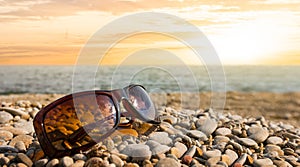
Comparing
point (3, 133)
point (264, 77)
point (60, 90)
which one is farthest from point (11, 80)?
point (3, 133)

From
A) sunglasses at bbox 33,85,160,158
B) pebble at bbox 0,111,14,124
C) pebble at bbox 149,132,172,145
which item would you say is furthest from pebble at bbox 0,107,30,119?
pebble at bbox 149,132,172,145

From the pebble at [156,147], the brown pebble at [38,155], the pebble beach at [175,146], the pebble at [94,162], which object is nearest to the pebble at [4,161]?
the pebble beach at [175,146]

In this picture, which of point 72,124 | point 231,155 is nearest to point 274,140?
point 231,155

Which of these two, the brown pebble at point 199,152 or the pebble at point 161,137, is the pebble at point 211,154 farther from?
the pebble at point 161,137

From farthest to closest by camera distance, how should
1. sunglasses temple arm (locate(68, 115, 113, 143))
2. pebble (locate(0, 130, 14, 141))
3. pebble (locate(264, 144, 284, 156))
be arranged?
pebble (locate(0, 130, 14, 141))
pebble (locate(264, 144, 284, 156))
sunglasses temple arm (locate(68, 115, 113, 143))

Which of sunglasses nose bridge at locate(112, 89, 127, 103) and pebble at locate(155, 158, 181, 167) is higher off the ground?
sunglasses nose bridge at locate(112, 89, 127, 103)

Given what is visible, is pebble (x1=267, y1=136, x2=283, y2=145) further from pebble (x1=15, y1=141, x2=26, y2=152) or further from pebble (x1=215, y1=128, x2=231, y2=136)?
pebble (x1=15, y1=141, x2=26, y2=152)
